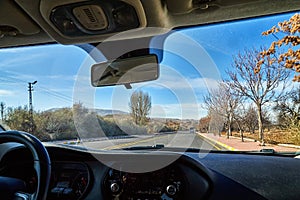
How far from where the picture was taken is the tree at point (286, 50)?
2238 mm

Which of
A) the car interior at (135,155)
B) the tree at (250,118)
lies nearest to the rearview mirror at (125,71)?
the car interior at (135,155)

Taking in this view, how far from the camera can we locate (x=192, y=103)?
219 cm

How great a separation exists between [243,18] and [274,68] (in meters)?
0.57

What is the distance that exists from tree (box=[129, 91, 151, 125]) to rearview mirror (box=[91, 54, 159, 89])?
100 mm

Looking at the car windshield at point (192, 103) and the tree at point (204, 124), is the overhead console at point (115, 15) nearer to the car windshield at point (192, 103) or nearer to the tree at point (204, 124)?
the car windshield at point (192, 103)

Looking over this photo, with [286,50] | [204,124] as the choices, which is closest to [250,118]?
[204,124]

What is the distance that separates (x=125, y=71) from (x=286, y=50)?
49.4 inches

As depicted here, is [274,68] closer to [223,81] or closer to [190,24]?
[223,81]

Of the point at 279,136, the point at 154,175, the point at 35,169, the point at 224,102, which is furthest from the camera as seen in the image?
the point at 224,102

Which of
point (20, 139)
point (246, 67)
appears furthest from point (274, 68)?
point (20, 139)

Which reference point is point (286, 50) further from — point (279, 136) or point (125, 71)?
point (125, 71)

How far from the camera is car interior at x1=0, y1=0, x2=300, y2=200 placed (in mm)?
1655

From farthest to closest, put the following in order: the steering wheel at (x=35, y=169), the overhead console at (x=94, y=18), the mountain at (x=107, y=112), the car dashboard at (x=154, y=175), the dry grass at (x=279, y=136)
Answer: the mountain at (x=107, y=112)
the dry grass at (x=279, y=136)
the car dashboard at (x=154, y=175)
the overhead console at (x=94, y=18)
the steering wheel at (x=35, y=169)

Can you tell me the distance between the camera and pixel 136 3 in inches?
60.6
